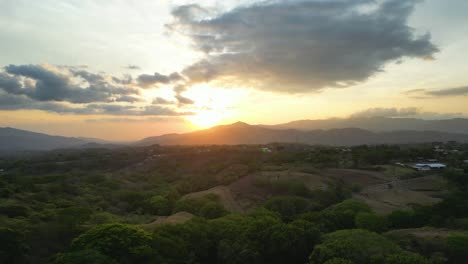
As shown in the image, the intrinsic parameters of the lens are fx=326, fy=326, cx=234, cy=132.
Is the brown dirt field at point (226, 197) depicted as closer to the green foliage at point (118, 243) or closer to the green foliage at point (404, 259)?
the green foliage at point (118, 243)

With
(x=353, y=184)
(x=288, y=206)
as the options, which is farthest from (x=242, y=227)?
(x=353, y=184)

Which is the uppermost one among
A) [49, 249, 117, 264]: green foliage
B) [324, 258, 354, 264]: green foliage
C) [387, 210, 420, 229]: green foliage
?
[49, 249, 117, 264]: green foliage

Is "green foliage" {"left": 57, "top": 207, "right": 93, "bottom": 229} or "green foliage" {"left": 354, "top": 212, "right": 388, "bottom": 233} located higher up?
"green foliage" {"left": 57, "top": 207, "right": 93, "bottom": 229}

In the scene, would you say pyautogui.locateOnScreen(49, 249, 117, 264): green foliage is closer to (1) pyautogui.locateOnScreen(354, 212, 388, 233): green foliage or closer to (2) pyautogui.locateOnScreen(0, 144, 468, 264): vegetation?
(2) pyautogui.locateOnScreen(0, 144, 468, 264): vegetation

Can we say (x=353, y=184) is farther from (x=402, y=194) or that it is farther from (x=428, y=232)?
(x=428, y=232)

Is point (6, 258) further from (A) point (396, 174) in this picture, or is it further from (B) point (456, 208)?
(A) point (396, 174)

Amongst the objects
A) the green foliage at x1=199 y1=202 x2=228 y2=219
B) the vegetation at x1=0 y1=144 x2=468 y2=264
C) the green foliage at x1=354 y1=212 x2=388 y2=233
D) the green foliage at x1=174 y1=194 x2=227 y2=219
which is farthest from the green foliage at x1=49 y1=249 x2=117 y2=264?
the green foliage at x1=354 y1=212 x2=388 y2=233

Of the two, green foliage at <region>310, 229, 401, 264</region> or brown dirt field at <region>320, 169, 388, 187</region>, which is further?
brown dirt field at <region>320, 169, 388, 187</region>
